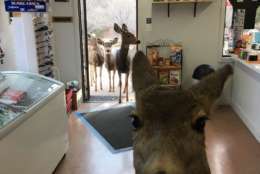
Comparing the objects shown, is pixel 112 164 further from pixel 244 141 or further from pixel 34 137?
pixel 244 141

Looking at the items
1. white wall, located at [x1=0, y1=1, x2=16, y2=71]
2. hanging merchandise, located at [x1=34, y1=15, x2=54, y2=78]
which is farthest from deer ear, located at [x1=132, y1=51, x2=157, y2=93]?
hanging merchandise, located at [x1=34, y1=15, x2=54, y2=78]

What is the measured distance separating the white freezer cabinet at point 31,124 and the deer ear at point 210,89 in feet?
5.33

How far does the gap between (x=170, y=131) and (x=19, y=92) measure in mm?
2235

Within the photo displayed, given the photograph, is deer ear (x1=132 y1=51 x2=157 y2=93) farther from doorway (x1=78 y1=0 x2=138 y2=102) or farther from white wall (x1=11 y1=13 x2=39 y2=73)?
doorway (x1=78 y1=0 x2=138 y2=102)

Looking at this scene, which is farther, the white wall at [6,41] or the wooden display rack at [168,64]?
the wooden display rack at [168,64]

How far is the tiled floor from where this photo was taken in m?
3.22

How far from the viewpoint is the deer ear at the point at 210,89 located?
103 centimetres

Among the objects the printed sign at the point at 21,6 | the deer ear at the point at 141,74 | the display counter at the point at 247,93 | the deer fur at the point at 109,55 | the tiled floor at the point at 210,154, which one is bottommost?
the tiled floor at the point at 210,154

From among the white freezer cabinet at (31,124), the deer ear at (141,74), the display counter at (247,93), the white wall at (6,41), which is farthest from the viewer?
the display counter at (247,93)

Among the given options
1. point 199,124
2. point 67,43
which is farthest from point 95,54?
point 199,124

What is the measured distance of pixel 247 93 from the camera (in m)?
4.38

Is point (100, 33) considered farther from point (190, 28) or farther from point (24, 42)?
point (24, 42)

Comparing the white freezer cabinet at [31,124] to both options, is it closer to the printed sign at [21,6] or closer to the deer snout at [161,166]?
the printed sign at [21,6]

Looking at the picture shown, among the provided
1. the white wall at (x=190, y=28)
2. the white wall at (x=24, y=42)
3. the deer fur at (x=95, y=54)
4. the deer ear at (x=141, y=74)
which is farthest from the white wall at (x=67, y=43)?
the deer ear at (x=141, y=74)
